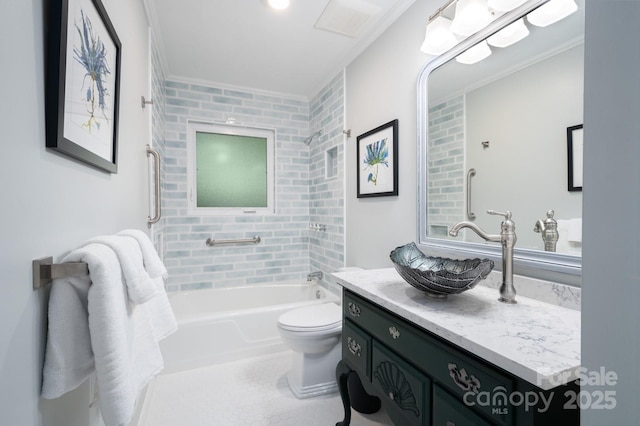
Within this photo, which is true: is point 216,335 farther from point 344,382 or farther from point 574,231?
point 574,231

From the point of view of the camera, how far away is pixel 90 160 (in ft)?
2.85

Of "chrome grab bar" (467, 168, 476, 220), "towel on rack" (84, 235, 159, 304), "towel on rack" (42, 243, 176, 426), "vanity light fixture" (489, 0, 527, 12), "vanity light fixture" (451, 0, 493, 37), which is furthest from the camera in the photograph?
"chrome grab bar" (467, 168, 476, 220)

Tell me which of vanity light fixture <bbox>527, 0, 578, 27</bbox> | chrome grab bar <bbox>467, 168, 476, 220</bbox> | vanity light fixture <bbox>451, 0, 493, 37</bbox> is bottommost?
chrome grab bar <bbox>467, 168, 476, 220</bbox>

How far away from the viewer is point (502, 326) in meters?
0.86

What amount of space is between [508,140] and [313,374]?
182 centimetres

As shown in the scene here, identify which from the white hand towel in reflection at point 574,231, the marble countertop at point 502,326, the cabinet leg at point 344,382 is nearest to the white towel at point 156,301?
the marble countertop at point 502,326

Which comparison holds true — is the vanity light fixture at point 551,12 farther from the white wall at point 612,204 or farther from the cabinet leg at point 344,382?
the cabinet leg at point 344,382

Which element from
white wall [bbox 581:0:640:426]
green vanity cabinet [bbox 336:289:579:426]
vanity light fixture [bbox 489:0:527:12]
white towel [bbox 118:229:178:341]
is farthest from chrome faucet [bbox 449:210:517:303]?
white towel [bbox 118:229:178:341]

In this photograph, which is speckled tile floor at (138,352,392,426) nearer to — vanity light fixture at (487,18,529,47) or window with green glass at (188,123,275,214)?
window with green glass at (188,123,275,214)

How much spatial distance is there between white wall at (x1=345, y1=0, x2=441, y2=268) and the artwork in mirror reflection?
181mm

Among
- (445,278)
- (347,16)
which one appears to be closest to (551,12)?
(445,278)

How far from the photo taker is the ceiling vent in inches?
71.6

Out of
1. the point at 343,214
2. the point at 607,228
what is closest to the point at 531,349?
the point at 607,228

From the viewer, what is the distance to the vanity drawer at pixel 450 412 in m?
0.76
